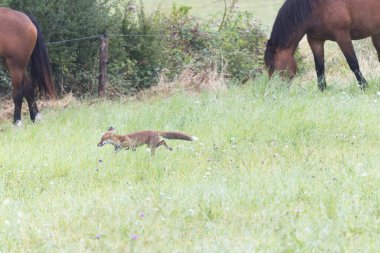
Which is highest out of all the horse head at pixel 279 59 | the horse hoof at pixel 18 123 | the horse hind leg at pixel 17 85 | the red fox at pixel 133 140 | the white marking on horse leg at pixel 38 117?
the red fox at pixel 133 140

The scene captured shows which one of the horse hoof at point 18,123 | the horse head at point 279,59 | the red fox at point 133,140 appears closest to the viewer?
the red fox at point 133,140

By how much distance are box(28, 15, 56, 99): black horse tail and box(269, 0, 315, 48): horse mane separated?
3.54 meters

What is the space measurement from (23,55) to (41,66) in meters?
0.35

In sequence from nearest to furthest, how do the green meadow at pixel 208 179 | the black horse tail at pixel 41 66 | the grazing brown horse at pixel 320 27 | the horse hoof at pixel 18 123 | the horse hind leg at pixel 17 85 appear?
the green meadow at pixel 208 179
the horse hoof at pixel 18 123
the horse hind leg at pixel 17 85
the black horse tail at pixel 41 66
the grazing brown horse at pixel 320 27

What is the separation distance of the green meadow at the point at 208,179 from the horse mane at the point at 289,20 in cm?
135

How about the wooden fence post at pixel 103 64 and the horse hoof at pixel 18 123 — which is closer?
the horse hoof at pixel 18 123

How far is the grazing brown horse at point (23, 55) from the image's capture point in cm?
1073

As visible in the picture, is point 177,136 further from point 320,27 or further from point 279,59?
point 320,27

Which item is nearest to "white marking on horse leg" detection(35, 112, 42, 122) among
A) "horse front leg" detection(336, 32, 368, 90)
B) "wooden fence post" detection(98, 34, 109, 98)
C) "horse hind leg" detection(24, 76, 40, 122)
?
"horse hind leg" detection(24, 76, 40, 122)

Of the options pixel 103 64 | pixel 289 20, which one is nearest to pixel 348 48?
pixel 289 20

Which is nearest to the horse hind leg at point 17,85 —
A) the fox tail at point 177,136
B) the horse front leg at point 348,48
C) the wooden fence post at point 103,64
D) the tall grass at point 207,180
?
the tall grass at point 207,180

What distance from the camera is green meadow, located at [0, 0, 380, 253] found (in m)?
4.74

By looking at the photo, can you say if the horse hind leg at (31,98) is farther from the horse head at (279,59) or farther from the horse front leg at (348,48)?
the horse front leg at (348,48)

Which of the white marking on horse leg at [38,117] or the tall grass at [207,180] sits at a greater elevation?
the tall grass at [207,180]
